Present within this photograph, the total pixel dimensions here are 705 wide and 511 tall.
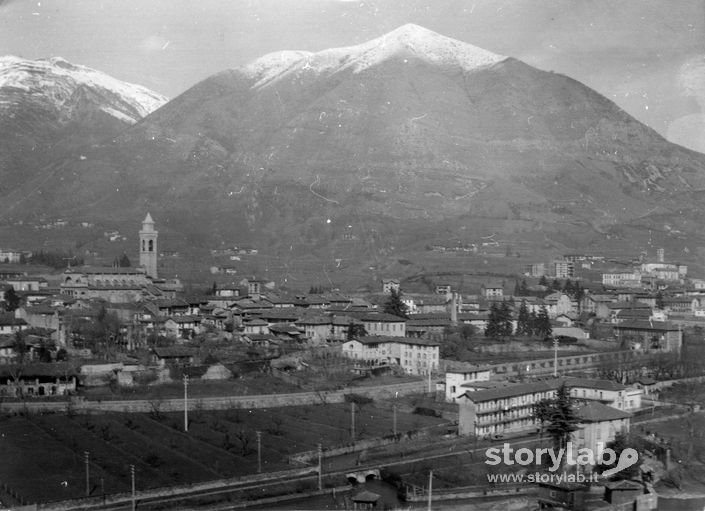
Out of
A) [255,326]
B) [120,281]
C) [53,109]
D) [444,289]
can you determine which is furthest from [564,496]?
[53,109]

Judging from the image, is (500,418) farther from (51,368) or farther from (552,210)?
(552,210)

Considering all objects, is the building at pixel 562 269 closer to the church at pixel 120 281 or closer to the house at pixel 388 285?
the house at pixel 388 285

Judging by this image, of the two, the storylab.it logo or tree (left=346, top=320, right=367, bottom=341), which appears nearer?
the storylab.it logo

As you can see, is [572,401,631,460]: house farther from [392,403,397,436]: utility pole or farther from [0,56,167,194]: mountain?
[0,56,167,194]: mountain

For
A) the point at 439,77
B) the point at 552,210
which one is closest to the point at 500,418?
the point at 552,210

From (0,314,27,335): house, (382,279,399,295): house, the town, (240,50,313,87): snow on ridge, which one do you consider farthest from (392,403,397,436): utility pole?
(240,50,313,87): snow on ridge

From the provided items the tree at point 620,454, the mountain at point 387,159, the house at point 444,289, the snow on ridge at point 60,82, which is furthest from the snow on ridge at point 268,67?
the tree at point 620,454
